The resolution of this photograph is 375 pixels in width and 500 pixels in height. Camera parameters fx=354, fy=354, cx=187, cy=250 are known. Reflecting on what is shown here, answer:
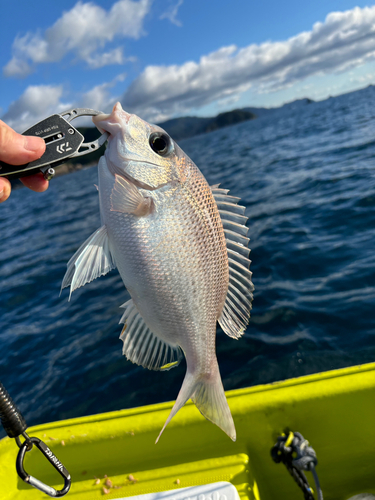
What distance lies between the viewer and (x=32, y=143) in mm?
1688

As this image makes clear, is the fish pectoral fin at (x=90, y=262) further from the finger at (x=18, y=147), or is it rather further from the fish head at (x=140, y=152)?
the finger at (x=18, y=147)

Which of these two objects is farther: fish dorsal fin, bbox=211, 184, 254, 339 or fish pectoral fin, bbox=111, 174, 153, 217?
fish dorsal fin, bbox=211, 184, 254, 339

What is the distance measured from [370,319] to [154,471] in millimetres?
3273

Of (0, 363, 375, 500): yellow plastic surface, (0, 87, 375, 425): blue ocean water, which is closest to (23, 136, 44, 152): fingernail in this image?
(0, 363, 375, 500): yellow plastic surface

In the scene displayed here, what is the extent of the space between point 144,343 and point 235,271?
61 centimetres

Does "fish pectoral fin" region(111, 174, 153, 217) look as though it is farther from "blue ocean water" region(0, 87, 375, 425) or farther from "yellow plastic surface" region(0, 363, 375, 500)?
"blue ocean water" region(0, 87, 375, 425)

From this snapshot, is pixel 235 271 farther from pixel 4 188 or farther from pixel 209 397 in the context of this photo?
pixel 4 188

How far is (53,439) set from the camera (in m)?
2.81

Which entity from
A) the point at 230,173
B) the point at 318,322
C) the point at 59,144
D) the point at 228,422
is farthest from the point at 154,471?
the point at 230,173

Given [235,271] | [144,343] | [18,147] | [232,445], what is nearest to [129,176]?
[18,147]

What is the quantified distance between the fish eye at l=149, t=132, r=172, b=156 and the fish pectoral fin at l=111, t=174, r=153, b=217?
268mm

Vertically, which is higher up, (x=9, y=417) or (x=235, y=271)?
(x=235, y=271)

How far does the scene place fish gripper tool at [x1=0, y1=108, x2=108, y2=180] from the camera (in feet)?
5.74

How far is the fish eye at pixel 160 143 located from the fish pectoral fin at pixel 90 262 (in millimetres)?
481
